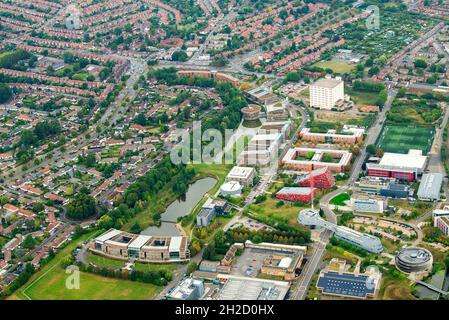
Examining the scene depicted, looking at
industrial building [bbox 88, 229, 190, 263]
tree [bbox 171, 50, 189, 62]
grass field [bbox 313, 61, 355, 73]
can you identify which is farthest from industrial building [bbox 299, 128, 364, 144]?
tree [bbox 171, 50, 189, 62]

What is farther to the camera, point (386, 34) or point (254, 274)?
point (386, 34)

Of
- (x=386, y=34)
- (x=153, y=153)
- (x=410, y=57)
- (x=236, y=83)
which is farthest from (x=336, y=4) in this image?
(x=153, y=153)

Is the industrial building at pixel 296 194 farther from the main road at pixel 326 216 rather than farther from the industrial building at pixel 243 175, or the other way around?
the industrial building at pixel 243 175

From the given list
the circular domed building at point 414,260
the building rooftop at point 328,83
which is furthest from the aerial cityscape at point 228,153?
the building rooftop at point 328,83
